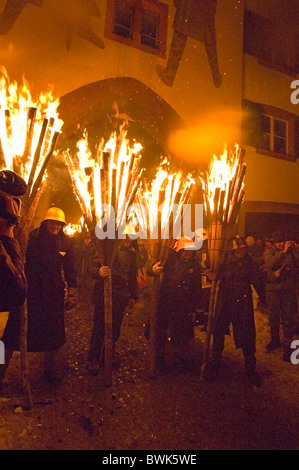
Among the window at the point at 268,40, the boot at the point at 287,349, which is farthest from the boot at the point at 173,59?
the boot at the point at 287,349

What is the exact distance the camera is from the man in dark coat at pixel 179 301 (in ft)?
16.8

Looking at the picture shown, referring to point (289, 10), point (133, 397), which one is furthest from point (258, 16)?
point (133, 397)

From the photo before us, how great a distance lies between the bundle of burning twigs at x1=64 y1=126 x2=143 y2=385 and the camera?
4.62 metres

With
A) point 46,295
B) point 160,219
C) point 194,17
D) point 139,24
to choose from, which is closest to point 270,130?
point 194,17

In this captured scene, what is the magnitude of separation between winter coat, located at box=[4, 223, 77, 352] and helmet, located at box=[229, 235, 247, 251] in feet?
8.72

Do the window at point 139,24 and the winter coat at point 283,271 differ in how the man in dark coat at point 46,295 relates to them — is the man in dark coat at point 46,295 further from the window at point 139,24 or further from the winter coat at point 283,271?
the window at point 139,24

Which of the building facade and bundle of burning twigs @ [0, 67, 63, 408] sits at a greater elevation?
the building facade

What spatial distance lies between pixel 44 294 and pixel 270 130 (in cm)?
1095

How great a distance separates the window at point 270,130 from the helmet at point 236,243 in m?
7.27

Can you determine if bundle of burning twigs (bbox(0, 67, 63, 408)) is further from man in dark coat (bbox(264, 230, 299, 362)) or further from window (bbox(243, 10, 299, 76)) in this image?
window (bbox(243, 10, 299, 76))

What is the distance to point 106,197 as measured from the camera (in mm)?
4750

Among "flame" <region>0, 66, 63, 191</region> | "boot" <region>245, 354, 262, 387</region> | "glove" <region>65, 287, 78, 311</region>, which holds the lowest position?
"boot" <region>245, 354, 262, 387</region>

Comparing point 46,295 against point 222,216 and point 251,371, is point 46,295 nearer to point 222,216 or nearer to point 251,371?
point 222,216

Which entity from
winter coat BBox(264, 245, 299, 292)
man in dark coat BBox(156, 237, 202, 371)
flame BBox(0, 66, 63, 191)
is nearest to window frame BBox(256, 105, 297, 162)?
winter coat BBox(264, 245, 299, 292)
